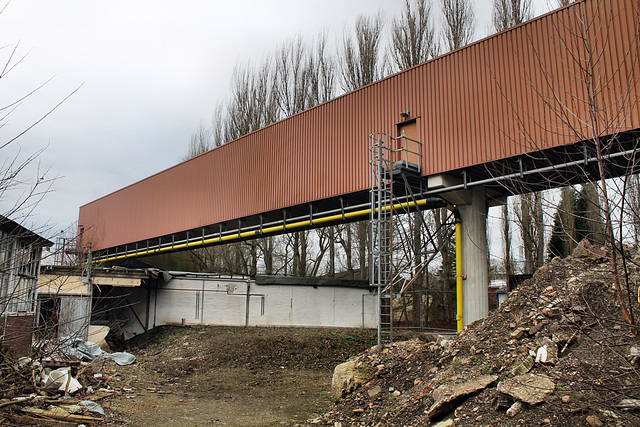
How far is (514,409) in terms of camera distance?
609 cm

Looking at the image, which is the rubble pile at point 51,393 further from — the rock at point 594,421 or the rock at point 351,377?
the rock at point 594,421

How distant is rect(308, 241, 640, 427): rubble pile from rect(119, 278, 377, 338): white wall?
13080 mm

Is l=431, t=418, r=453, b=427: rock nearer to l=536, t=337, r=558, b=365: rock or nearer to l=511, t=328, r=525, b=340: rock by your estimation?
l=536, t=337, r=558, b=365: rock

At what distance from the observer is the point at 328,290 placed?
24.0 meters

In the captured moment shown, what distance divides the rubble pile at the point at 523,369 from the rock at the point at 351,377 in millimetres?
20

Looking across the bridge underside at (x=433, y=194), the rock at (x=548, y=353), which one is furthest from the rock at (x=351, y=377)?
the bridge underside at (x=433, y=194)

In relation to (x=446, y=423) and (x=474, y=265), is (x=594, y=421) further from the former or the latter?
(x=474, y=265)

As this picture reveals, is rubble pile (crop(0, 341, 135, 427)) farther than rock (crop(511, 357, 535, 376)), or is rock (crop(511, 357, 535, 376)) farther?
rubble pile (crop(0, 341, 135, 427))

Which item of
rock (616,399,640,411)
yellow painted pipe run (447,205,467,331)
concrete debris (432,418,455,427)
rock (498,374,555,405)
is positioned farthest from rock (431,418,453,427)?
yellow painted pipe run (447,205,467,331)

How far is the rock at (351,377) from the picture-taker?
32.1ft

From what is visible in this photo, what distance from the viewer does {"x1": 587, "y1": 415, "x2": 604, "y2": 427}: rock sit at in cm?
521

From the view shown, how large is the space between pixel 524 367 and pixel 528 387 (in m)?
0.55

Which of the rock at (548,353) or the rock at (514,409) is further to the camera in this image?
the rock at (548,353)

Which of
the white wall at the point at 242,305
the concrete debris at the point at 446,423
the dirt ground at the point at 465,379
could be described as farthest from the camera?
the white wall at the point at 242,305
